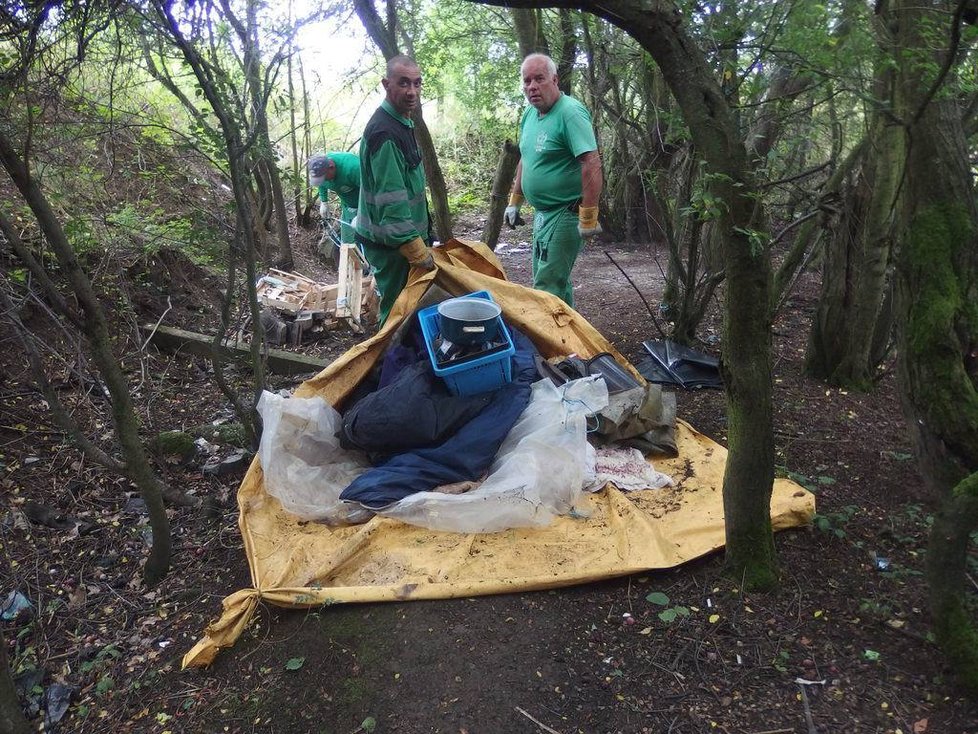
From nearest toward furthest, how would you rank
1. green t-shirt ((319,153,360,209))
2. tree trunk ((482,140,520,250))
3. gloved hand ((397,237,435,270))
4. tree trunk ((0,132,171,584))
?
1. tree trunk ((0,132,171,584))
2. gloved hand ((397,237,435,270))
3. green t-shirt ((319,153,360,209))
4. tree trunk ((482,140,520,250))

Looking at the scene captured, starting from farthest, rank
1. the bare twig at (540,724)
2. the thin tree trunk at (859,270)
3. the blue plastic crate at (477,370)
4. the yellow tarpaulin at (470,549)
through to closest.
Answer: the thin tree trunk at (859,270)
the blue plastic crate at (477,370)
the yellow tarpaulin at (470,549)
the bare twig at (540,724)

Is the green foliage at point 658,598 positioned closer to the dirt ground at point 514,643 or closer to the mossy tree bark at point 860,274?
the dirt ground at point 514,643

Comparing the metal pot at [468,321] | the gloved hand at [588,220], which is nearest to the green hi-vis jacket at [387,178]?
the metal pot at [468,321]

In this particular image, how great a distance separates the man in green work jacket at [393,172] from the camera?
3559mm

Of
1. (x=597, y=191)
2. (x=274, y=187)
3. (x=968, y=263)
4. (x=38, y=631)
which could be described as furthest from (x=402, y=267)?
(x=274, y=187)

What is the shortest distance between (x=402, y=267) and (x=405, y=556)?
193cm

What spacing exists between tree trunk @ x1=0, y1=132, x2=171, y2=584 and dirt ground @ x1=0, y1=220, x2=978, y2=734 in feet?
0.66

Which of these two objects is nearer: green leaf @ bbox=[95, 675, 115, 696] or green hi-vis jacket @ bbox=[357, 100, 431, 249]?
green leaf @ bbox=[95, 675, 115, 696]

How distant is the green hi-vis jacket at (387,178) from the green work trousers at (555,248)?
815 millimetres

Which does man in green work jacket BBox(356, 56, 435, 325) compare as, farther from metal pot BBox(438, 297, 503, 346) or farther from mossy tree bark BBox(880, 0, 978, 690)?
mossy tree bark BBox(880, 0, 978, 690)

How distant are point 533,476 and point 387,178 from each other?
1820 mm

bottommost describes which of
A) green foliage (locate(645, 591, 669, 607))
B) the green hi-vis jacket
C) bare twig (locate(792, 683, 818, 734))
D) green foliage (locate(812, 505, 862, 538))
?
bare twig (locate(792, 683, 818, 734))

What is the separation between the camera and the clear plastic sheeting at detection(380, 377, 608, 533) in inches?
103

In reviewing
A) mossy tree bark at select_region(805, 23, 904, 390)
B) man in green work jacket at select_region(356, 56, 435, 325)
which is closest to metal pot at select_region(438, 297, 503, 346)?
man in green work jacket at select_region(356, 56, 435, 325)
